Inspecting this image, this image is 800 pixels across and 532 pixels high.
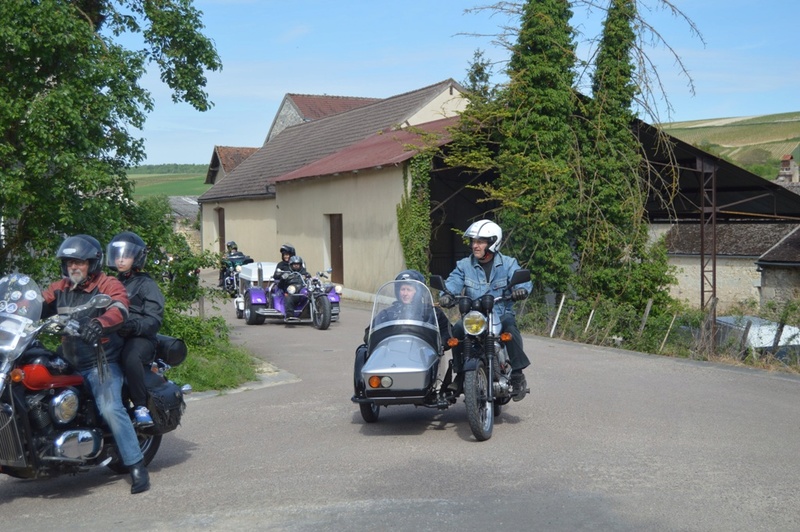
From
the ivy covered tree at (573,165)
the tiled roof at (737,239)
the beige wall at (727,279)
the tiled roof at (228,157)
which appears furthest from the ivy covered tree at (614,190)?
the tiled roof at (228,157)

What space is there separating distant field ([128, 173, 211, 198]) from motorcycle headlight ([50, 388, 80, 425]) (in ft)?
238

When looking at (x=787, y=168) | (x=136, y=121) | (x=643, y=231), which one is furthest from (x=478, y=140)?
(x=787, y=168)

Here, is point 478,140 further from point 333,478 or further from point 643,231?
point 333,478

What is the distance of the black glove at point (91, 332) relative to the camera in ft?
19.6

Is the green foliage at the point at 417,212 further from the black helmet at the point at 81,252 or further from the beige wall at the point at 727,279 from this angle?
the beige wall at the point at 727,279

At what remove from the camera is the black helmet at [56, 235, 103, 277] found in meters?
6.39

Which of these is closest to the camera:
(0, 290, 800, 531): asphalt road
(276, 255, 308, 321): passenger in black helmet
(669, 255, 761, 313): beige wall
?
(0, 290, 800, 531): asphalt road

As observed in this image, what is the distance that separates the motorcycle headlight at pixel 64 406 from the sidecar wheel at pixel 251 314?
13.3 metres

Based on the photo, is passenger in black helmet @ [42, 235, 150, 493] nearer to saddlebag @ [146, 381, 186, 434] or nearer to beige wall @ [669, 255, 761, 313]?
saddlebag @ [146, 381, 186, 434]

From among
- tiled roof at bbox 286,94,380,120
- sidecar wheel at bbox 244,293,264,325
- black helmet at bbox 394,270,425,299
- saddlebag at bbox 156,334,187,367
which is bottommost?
sidecar wheel at bbox 244,293,264,325

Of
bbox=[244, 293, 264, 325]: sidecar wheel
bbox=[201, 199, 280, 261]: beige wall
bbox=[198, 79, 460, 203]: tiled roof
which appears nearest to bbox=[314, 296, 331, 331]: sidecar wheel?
bbox=[244, 293, 264, 325]: sidecar wheel

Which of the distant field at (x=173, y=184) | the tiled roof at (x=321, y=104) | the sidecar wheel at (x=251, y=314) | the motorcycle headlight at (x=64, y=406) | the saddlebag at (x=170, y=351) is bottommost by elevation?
the sidecar wheel at (x=251, y=314)

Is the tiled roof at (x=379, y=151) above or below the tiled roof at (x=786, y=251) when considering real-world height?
above

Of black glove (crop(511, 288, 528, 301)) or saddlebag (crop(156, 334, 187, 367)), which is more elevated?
black glove (crop(511, 288, 528, 301))
